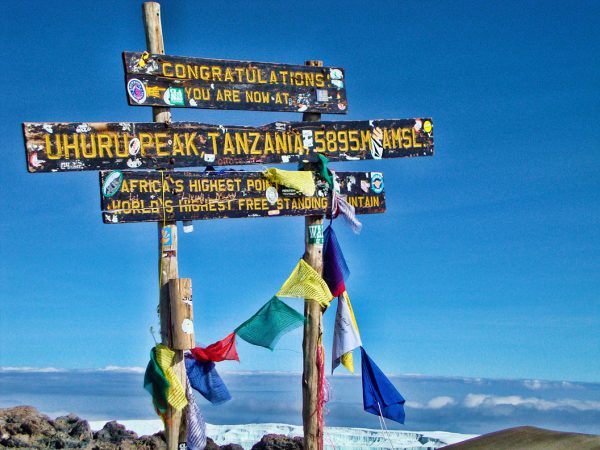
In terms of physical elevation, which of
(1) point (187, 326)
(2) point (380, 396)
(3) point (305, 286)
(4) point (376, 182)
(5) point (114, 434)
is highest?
(4) point (376, 182)

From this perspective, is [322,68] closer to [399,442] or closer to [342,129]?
[342,129]

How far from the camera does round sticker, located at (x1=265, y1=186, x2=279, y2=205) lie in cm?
904

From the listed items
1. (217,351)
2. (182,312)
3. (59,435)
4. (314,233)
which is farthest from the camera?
(59,435)

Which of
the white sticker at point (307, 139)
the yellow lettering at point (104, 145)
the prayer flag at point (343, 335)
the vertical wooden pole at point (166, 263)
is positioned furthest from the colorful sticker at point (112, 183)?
the prayer flag at point (343, 335)

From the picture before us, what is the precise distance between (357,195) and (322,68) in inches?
58.4

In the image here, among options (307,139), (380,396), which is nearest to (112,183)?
(307,139)

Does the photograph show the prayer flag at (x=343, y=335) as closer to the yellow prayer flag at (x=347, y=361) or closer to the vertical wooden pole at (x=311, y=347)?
the yellow prayer flag at (x=347, y=361)

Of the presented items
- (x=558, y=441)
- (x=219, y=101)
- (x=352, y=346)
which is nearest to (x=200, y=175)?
(x=219, y=101)

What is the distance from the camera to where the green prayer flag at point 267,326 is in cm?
914

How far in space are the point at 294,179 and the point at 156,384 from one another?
8.47ft

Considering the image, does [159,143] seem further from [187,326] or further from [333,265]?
[333,265]

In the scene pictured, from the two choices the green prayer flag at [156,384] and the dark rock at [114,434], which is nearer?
the green prayer flag at [156,384]

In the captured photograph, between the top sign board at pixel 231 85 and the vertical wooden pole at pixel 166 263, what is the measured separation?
7.1 inches

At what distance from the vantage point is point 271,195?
905 centimetres
